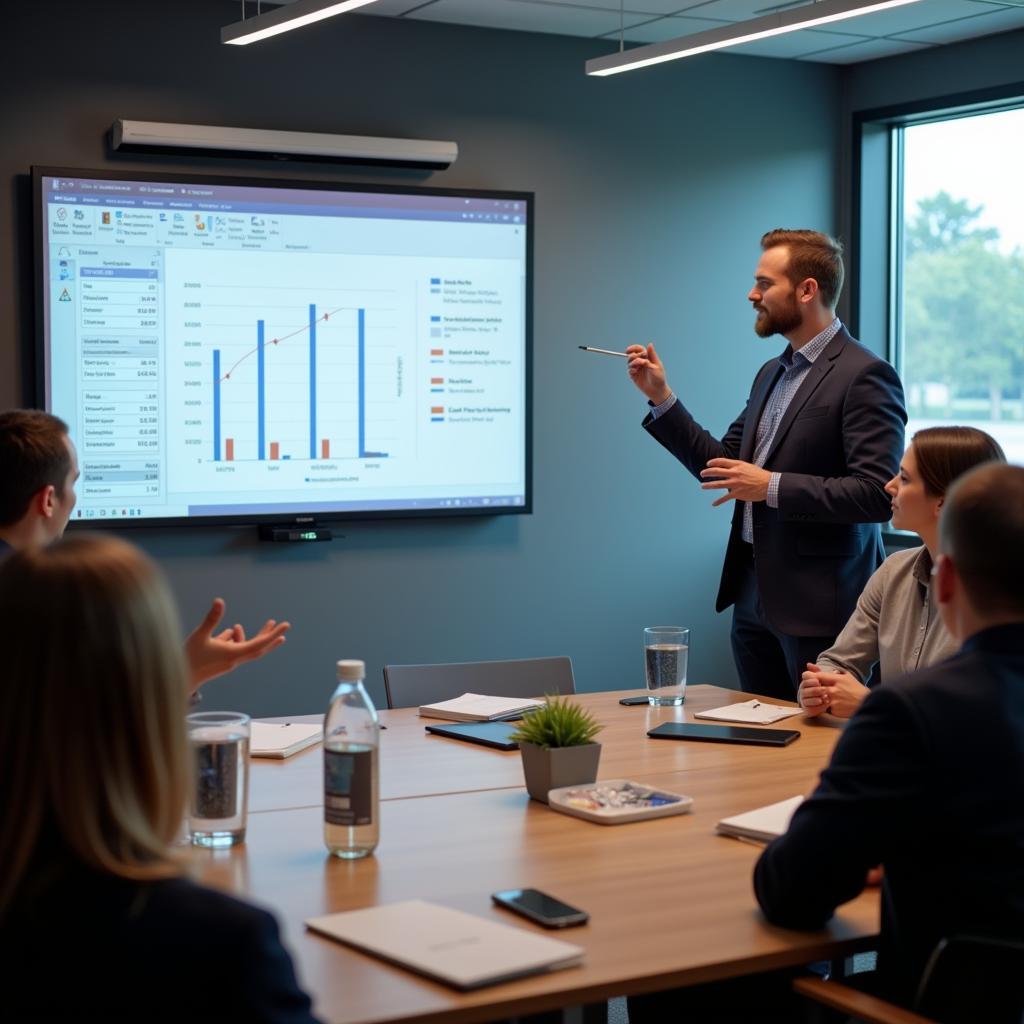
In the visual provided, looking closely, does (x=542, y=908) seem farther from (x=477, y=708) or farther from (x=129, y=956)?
(x=477, y=708)

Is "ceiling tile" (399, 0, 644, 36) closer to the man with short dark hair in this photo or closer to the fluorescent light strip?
the fluorescent light strip

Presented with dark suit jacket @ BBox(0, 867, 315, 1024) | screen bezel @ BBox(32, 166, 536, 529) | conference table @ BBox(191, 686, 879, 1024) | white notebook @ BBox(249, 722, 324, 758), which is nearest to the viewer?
dark suit jacket @ BBox(0, 867, 315, 1024)

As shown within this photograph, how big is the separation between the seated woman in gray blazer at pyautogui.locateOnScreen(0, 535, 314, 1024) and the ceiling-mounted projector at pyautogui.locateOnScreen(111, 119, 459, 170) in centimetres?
365

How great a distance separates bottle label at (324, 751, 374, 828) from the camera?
6.41ft

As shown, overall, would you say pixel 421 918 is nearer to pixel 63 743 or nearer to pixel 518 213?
pixel 63 743

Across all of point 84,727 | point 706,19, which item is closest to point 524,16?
point 706,19

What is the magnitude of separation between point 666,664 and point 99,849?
2101mm

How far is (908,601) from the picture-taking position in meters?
2.93

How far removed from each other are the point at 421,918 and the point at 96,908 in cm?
66

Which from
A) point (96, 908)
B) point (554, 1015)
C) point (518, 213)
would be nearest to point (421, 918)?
point (554, 1015)

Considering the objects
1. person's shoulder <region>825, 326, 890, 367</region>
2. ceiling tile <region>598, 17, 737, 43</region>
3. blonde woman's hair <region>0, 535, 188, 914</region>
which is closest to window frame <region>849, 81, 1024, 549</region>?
ceiling tile <region>598, 17, 737, 43</region>

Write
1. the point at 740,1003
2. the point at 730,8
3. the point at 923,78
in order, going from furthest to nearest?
the point at 923,78 < the point at 730,8 < the point at 740,1003

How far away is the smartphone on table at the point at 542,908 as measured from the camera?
1707mm

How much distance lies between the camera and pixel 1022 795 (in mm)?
1682
